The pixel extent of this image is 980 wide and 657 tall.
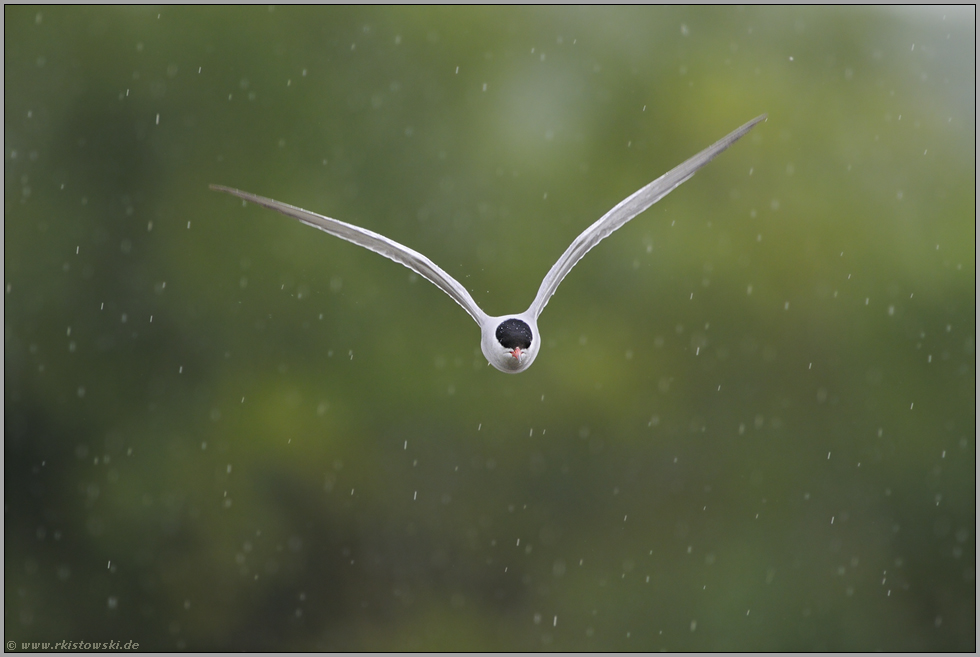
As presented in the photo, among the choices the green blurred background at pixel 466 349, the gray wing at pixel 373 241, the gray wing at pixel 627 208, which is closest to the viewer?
the gray wing at pixel 373 241

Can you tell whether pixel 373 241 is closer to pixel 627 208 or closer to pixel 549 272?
pixel 549 272

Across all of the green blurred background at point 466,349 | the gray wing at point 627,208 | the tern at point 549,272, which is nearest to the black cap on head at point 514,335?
the tern at point 549,272

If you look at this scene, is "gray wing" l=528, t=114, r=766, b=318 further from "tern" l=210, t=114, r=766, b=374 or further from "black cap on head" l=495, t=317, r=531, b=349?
"black cap on head" l=495, t=317, r=531, b=349

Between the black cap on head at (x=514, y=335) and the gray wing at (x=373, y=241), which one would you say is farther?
the gray wing at (x=373, y=241)

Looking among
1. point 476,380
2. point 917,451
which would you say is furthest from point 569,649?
point 917,451

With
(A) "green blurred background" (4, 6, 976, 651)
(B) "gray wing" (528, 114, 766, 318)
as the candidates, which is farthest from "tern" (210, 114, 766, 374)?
(A) "green blurred background" (4, 6, 976, 651)

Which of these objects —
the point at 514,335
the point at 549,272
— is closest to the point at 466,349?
the point at 549,272

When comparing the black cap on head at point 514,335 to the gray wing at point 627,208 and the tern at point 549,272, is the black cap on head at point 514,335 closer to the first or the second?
the tern at point 549,272

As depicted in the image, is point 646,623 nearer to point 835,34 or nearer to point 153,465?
point 153,465
